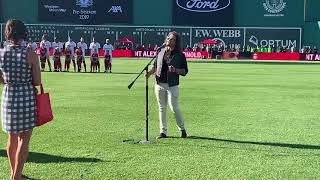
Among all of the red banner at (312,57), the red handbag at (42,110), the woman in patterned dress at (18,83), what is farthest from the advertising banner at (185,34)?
the woman in patterned dress at (18,83)

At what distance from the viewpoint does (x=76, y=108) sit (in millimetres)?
14688

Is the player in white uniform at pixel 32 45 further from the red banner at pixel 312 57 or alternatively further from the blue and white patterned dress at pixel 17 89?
the red banner at pixel 312 57

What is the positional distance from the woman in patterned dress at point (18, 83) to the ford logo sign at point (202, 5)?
57705 millimetres

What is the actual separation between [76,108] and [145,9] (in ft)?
164

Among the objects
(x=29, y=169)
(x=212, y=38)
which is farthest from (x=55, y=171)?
(x=212, y=38)

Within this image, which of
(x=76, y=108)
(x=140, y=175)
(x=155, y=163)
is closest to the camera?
(x=140, y=175)

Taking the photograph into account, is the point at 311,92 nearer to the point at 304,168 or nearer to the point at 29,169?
the point at 304,168

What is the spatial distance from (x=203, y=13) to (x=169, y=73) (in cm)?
5400

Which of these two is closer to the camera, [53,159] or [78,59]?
[53,159]

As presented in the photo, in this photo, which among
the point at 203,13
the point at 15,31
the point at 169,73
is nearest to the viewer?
the point at 15,31

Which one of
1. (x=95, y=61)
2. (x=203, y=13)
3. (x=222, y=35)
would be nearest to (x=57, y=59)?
(x=95, y=61)

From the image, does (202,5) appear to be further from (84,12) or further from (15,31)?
(15,31)

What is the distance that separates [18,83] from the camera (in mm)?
6438

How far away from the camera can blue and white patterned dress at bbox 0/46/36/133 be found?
6.39 m
